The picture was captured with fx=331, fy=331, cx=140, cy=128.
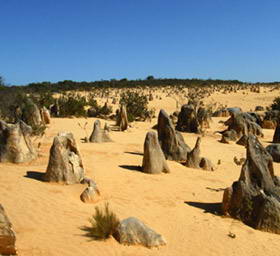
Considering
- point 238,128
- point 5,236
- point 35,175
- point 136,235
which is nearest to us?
point 5,236

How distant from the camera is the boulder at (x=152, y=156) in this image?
31.0ft

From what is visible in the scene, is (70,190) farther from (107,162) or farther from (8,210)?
(107,162)

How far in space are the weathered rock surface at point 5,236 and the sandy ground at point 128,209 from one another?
1.16 ft

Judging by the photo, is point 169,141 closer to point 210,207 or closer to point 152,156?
point 152,156

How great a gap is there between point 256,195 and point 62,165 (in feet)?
14.3

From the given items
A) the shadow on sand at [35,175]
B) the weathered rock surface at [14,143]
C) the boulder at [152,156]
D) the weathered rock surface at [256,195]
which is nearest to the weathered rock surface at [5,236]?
the shadow on sand at [35,175]

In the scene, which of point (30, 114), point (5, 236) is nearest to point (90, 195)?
point (5, 236)

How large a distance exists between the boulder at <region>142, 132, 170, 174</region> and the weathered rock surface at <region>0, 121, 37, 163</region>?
11.0 ft

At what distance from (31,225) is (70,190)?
5.81 ft

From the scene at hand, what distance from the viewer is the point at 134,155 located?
38.8 ft

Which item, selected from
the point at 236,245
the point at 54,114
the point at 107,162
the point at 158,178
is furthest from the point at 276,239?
the point at 54,114

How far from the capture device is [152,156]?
9.56m

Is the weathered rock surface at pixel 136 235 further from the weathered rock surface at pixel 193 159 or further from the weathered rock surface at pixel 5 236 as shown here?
the weathered rock surface at pixel 193 159

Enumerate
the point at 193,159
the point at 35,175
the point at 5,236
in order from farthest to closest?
the point at 193,159 → the point at 35,175 → the point at 5,236
